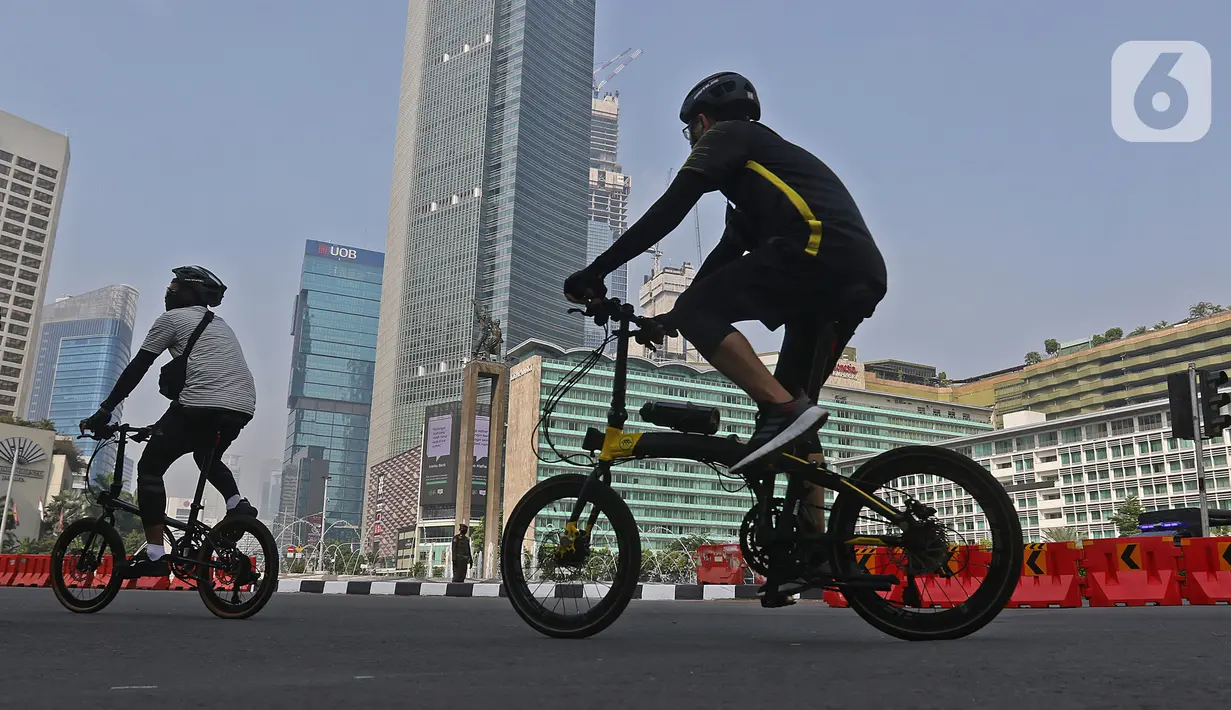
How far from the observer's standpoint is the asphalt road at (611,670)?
1487mm

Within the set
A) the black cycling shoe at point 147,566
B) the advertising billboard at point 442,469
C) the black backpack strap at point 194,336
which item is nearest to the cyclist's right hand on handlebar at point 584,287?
the black backpack strap at point 194,336

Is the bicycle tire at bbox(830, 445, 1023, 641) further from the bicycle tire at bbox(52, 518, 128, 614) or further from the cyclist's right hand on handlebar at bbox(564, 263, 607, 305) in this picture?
the bicycle tire at bbox(52, 518, 128, 614)

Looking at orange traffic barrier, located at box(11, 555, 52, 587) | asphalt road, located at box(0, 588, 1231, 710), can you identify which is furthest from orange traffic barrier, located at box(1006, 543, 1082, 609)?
orange traffic barrier, located at box(11, 555, 52, 587)

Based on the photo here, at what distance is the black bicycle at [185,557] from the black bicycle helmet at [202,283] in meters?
0.87

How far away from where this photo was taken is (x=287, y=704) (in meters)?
1.44

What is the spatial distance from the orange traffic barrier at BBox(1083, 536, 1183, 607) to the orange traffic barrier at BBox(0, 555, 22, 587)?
58.0ft

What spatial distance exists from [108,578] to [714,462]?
4.22 meters

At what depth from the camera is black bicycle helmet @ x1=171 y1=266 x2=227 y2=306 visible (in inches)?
217

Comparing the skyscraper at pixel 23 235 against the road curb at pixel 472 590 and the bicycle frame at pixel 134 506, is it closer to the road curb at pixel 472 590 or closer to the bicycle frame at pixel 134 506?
the road curb at pixel 472 590

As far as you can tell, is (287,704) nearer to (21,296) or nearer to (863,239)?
(863,239)

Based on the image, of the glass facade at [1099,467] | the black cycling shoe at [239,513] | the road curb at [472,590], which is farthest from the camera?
the glass facade at [1099,467]

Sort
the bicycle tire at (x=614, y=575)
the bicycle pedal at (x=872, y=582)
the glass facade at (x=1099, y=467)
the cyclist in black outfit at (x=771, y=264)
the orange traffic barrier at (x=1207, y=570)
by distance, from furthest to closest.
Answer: the glass facade at (x=1099, y=467) < the orange traffic barrier at (x=1207, y=570) < the bicycle tire at (x=614, y=575) < the cyclist in black outfit at (x=771, y=264) < the bicycle pedal at (x=872, y=582)

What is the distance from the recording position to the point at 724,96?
10.8 feet

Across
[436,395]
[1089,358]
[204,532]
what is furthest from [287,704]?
[436,395]
